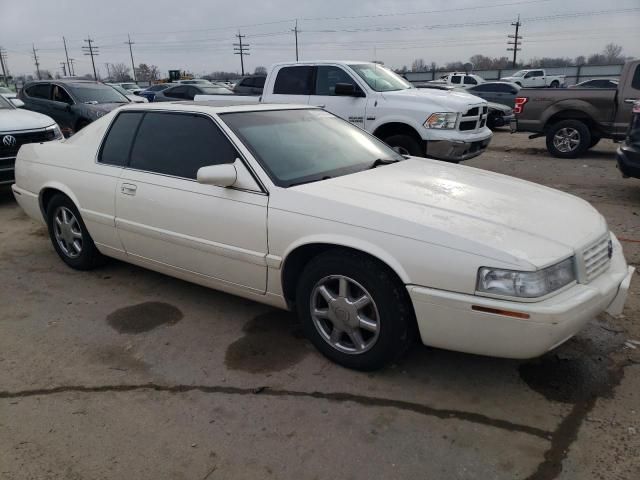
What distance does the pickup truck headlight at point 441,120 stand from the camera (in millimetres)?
7566

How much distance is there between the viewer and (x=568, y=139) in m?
10.6

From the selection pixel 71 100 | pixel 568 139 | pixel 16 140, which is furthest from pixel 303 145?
pixel 71 100

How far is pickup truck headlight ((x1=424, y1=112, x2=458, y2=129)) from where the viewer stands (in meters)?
7.57

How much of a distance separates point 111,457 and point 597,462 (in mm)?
2298

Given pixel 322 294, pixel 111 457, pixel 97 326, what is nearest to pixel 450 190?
Answer: pixel 322 294

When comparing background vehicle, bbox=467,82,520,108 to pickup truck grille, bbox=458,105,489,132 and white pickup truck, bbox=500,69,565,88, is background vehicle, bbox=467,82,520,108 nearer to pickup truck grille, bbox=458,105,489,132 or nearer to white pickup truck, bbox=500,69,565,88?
pickup truck grille, bbox=458,105,489,132

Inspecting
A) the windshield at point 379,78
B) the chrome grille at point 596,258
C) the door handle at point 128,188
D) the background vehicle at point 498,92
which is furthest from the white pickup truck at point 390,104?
the background vehicle at point 498,92

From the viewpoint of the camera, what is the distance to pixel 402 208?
9.65ft

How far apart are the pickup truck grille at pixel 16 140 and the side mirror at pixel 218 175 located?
5.48 metres

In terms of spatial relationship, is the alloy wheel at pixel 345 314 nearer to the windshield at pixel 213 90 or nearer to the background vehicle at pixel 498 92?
the windshield at pixel 213 90

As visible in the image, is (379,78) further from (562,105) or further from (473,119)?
(562,105)

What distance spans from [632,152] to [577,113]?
4.03 metres

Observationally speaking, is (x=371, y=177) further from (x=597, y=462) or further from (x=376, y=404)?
(x=597, y=462)

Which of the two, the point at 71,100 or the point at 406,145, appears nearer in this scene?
the point at 406,145
